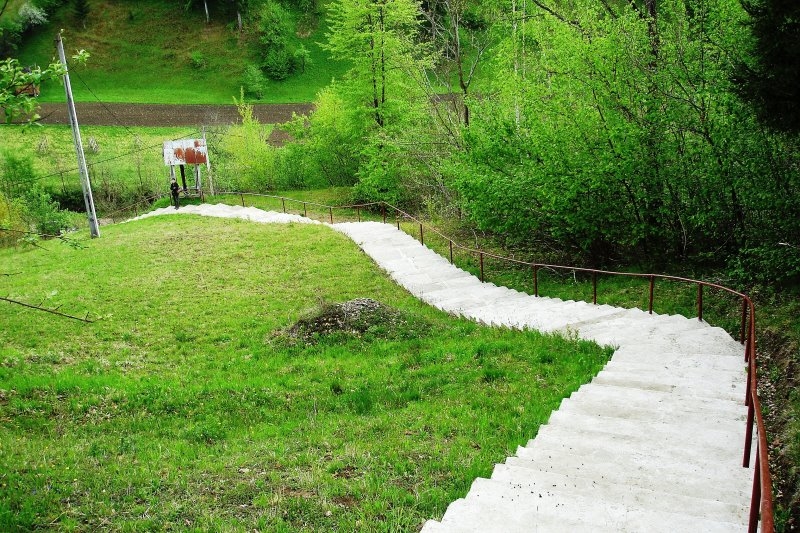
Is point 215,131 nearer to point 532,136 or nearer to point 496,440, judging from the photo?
point 532,136

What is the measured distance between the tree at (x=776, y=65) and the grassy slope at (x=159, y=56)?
5964cm

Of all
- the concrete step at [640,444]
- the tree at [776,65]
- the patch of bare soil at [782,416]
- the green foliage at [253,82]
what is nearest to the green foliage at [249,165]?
the green foliage at [253,82]

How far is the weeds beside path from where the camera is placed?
57.5 metres

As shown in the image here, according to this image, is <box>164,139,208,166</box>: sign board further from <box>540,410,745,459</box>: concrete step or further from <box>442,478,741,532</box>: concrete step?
<box>442,478,741,532</box>: concrete step

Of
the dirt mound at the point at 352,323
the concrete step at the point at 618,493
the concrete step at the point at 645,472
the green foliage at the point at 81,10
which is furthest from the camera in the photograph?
the green foliage at the point at 81,10

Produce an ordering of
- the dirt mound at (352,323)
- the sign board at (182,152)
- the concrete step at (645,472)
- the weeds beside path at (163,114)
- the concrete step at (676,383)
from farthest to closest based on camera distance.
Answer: the weeds beside path at (163,114) < the sign board at (182,152) < the dirt mound at (352,323) < the concrete step at (676,383) < the concrete step at (645,472)

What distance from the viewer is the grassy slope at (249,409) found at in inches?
265

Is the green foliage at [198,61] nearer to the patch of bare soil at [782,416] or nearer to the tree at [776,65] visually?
the tree at [776,65]

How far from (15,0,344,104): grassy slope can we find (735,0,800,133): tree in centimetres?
5964

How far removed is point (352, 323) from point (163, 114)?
53.6 m

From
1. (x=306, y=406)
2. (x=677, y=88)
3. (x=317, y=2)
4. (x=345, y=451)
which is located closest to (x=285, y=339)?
(x=306, y=406)

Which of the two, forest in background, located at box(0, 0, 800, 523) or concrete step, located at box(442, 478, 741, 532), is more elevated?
forest in background, located at box(0, 0, 800, 523)

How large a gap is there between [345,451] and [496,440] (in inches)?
76.4

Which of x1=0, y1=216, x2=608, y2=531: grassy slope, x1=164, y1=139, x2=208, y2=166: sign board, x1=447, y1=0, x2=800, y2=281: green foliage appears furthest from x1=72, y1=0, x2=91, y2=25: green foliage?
x1=447, y1=0, x2=800, y2=281: green foliage
